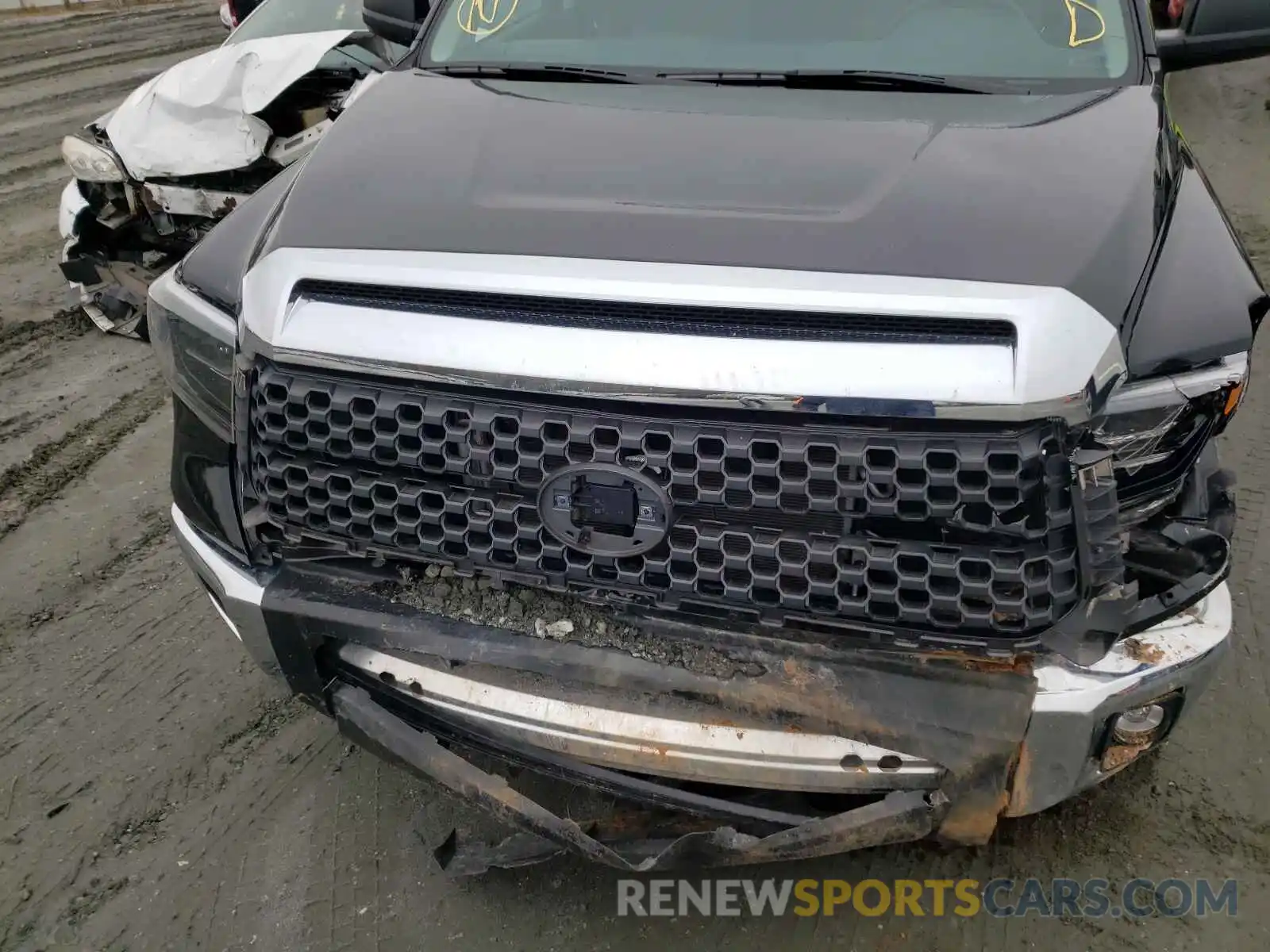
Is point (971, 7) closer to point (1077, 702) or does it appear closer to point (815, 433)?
point (815, 433)

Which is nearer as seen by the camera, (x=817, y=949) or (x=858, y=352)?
(x=858, y=352)

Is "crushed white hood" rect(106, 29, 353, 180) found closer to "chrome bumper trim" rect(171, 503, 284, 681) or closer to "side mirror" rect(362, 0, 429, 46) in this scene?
"side mirror" rect(362, 0, 429, 46)

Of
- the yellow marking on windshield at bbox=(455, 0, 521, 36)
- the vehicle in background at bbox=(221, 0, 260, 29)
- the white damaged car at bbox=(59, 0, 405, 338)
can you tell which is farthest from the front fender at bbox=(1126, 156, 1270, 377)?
the vehicle in background at bbox=(221, 0, 260, 29)

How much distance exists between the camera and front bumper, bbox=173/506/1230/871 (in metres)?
1.65

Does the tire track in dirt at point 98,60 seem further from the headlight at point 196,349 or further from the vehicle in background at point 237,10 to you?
the headlight at point 196,349

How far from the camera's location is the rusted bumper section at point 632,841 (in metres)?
1.76

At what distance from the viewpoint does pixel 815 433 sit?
1.55 metres

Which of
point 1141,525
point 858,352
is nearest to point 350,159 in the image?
point 858,352

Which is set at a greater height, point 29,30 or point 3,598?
point 3,598

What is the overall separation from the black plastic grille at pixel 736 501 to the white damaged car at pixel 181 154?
144 inches

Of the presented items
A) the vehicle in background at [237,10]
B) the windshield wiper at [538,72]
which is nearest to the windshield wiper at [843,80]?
the windshield wiper at [538,72]

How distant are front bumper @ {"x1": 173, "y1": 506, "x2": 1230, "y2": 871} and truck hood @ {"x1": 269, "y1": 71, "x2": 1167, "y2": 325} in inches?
26.8

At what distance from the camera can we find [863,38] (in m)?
2.50

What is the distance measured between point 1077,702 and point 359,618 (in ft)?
4.35
